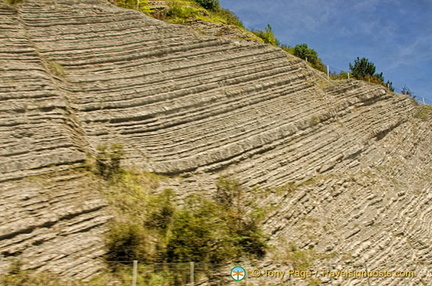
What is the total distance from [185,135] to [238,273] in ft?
14.3

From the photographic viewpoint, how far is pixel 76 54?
490 inches

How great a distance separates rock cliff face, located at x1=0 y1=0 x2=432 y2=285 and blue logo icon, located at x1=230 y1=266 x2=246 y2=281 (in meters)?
1.77

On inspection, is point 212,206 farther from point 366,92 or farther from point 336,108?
point 366,92

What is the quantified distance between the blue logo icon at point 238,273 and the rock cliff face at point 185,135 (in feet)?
5.79

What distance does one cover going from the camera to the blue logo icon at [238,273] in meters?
8.57

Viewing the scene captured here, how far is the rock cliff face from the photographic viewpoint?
8367 mm

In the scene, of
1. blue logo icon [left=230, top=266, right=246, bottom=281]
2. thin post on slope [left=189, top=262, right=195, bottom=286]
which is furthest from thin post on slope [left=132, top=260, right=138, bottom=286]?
blue logo icon [left=230, top=266, right=246, bottom=281]

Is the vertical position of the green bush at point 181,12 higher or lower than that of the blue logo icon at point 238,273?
higher

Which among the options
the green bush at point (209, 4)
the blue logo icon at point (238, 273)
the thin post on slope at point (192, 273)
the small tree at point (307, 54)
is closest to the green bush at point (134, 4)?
the green bush at point (209, 4)

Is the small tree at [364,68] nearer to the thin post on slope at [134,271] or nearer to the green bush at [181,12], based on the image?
the green bush at [181,12]

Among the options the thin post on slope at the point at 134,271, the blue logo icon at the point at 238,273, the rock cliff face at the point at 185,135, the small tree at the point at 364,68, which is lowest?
the blue logo icon at the point at 238,273

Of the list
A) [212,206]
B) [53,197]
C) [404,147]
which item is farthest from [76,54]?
[404,147]

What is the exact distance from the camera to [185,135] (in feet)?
37.4

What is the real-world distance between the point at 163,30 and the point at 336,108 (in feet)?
22.8
